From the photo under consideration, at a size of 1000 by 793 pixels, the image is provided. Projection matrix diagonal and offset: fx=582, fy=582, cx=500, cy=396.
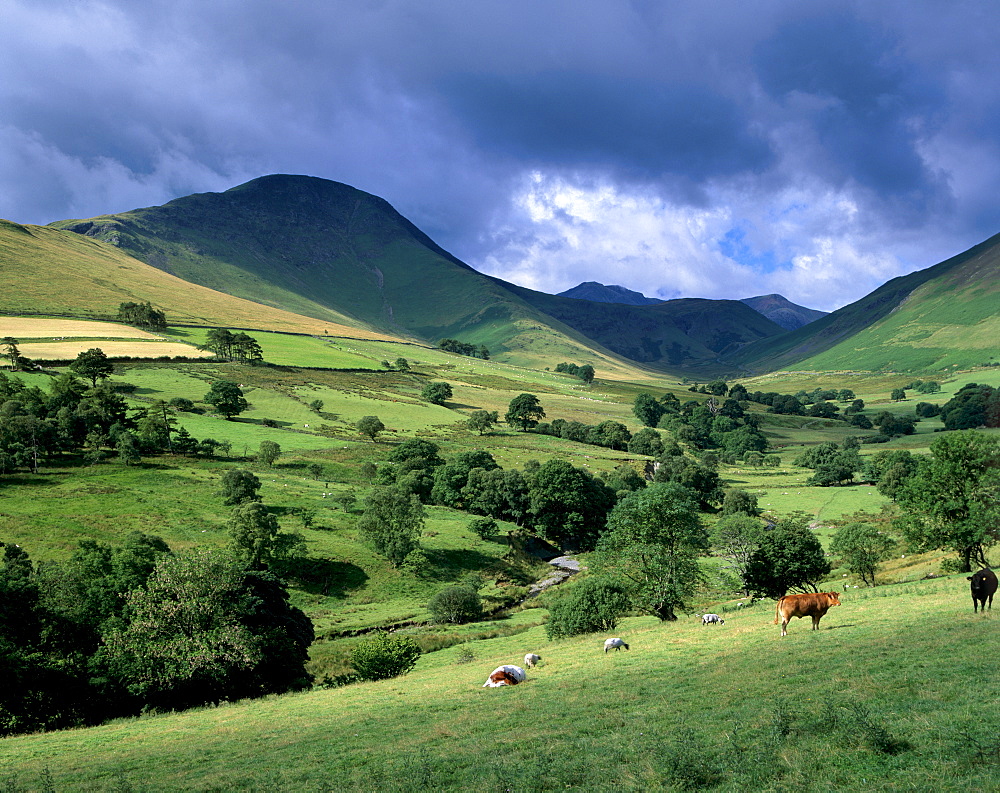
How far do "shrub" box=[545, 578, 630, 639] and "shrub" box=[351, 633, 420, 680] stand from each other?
35.2ft

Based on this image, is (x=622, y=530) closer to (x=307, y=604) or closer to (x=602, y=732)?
(x=602, y=732)

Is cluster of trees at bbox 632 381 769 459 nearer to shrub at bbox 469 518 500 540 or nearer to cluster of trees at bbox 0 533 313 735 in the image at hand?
shrub at bbox 469 518 500 540

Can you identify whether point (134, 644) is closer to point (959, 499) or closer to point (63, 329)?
point (959, 499)

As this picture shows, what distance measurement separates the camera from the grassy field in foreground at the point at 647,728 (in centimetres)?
1141

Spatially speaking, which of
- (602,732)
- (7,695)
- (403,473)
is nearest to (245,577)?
(7,695)

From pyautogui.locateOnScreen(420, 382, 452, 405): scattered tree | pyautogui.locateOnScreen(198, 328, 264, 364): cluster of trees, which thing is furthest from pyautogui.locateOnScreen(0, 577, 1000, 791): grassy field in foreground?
pyautogui.locateOnScreen(198, 328, 264, 364): cluster of trees

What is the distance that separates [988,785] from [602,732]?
8.59 m

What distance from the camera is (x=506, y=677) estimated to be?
25.5 meters

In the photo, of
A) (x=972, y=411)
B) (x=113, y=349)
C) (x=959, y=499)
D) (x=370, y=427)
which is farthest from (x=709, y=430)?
(x=113, y=349)

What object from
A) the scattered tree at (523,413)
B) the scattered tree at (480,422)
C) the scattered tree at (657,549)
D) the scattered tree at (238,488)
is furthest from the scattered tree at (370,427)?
the scattered tree at (657,549)

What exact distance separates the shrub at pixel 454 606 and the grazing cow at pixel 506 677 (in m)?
34.2

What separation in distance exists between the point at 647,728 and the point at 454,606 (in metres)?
46.1

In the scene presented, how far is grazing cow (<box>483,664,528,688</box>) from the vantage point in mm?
25219

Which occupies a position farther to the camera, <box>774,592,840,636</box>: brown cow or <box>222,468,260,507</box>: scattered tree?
<box>222,468,260,507</box>: scattered tree
